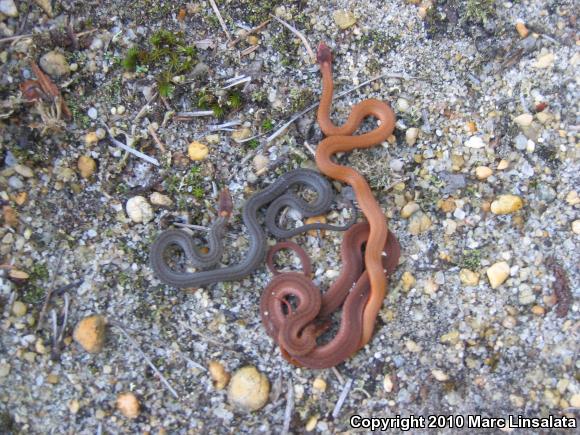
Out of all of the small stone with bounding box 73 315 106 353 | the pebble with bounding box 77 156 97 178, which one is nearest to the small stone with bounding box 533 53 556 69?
the pebble with bounding box 77 156 97 178

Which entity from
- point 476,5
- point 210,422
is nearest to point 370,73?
point 476,5

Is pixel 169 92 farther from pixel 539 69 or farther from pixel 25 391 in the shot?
pixel 539 69

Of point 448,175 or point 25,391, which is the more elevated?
point 448,175

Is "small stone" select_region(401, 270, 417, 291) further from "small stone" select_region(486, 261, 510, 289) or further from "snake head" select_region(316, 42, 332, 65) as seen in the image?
"snake head" select_region(316, 42, 332, 65)

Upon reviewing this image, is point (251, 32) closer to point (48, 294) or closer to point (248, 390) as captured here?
point (48, 294)

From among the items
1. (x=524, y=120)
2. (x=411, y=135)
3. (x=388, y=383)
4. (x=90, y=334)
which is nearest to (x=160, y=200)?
(x=90, y=334)
